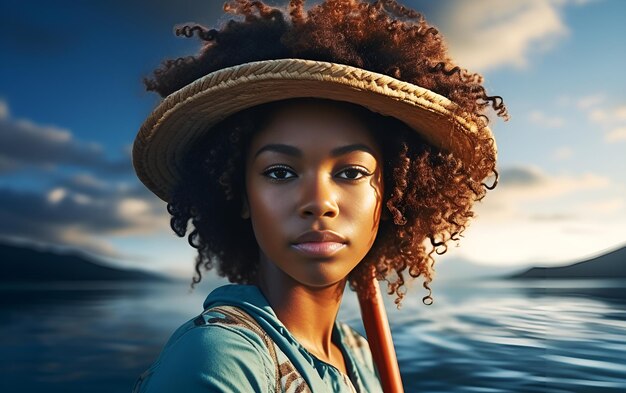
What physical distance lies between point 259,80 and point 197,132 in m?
0.54

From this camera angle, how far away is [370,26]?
2605mm

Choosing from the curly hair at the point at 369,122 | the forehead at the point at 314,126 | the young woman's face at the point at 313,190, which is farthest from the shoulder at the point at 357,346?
the forehead at the point at 314,126

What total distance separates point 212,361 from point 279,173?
2.49 feet

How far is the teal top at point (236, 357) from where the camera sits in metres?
1.94

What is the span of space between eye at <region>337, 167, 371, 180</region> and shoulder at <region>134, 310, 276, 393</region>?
657mm

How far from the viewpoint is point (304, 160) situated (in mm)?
2404

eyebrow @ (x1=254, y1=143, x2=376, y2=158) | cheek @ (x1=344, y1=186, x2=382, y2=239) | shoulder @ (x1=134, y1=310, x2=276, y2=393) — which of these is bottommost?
shoulder @ (x1=134, y1=310, x2=276, y2=393)

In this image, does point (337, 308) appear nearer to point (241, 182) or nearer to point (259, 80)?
point (241, 182)

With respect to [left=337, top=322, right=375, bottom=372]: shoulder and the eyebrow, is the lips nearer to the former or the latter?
the eyebrow

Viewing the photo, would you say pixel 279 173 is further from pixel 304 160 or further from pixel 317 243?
pixel 317 243

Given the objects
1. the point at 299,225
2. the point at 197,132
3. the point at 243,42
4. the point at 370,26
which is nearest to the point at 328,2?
the point at 370,26

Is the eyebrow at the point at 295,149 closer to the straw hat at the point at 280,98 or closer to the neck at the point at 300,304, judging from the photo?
the straw hat at the point at 280,98

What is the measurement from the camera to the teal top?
6.36ft

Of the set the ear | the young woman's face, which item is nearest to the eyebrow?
the young woman's face
